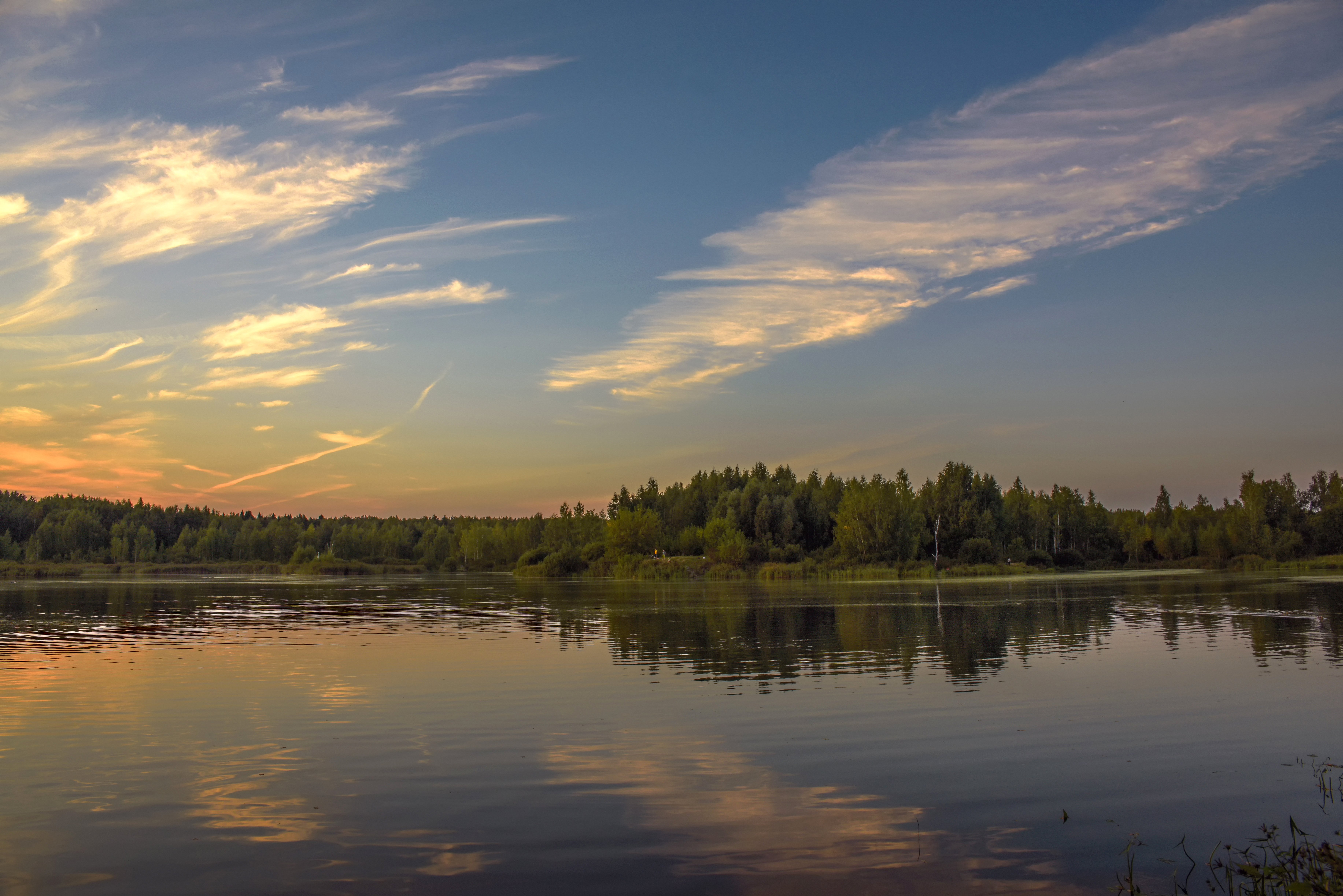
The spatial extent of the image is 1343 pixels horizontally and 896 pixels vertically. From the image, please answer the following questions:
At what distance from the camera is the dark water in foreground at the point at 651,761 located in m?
9.50

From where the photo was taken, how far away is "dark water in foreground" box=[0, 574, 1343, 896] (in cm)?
950

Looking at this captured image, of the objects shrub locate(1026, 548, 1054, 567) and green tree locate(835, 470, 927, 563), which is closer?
green tree locate(835, 470, 927, 563)

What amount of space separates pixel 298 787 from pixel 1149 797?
11728 mm

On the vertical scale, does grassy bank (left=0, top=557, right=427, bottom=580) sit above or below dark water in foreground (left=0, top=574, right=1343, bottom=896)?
below

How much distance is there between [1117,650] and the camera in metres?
29.2

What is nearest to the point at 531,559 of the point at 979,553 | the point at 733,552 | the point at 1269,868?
the point at 733,552

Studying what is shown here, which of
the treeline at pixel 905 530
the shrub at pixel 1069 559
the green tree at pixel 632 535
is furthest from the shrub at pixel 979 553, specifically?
the green tree at pixel 632 535

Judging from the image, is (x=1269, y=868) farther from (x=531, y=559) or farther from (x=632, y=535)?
(x=531, y=559)

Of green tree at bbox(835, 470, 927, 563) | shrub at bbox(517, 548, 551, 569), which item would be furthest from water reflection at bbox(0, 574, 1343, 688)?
shrub at bbox(517, 548, 551, 569)

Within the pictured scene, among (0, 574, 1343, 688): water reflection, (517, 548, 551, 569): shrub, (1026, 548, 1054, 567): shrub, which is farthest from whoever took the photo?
(517, 548, 551, 569): shrub

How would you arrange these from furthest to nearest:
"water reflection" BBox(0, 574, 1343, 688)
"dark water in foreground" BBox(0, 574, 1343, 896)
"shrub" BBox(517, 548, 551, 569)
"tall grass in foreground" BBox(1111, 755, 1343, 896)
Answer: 1. "shrub" BBox(517, 548, 551, 569)
2. "water reflection" BBox(0, 574, 1343, 688)
3. "dark water in foreground" BBox(0, 574, 1343, 896)
4. "tall grass in foreground" BBox(1111, 755, 1343, 896)

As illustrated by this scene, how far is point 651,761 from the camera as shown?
14141 millimetres

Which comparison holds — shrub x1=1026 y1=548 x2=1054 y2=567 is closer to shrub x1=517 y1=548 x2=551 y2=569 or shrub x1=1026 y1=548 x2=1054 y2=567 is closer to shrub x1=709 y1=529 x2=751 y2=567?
shrub x1=709 y1=529 x2=751 y2=567

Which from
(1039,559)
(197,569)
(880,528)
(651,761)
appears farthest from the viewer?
(197,569)
